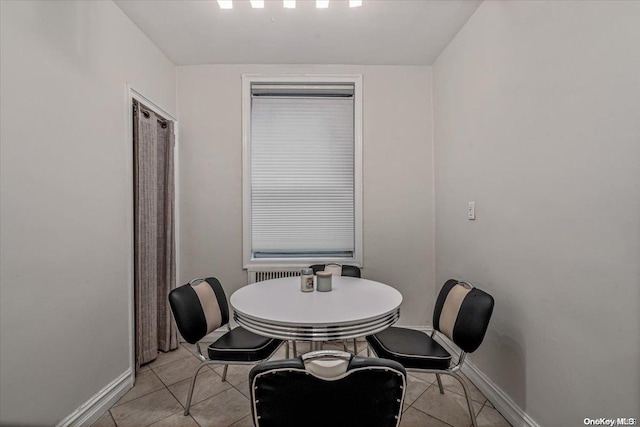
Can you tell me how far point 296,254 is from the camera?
304 cm

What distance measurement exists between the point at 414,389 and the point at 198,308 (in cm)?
162

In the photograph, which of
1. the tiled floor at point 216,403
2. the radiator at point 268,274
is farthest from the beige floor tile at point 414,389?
the radiator at point 268,274

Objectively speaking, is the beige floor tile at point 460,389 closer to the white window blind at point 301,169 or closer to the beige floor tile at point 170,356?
the white window blind at point 301,169

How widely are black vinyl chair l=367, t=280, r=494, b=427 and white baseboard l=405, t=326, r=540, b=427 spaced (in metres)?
0.30

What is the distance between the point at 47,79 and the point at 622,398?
Answer: 10.1ft

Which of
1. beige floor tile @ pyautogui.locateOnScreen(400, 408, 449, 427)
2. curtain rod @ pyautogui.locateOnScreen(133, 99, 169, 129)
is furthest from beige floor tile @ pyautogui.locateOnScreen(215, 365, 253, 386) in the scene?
curtain rod @ pyautogui.locateOnScreen(133, 99, 169, 129)

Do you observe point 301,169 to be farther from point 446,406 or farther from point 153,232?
point 446,406

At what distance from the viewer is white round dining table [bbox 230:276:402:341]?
1356 mm

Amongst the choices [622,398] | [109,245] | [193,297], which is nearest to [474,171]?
[622,398]

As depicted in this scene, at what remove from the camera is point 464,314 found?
65.1 inches

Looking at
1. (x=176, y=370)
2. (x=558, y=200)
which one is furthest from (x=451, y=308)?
(x=176, y=370)

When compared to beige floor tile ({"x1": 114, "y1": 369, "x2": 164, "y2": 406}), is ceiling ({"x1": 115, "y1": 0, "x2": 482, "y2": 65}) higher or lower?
higher

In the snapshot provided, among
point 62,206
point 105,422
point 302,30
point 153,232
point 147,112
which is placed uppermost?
point 302,30

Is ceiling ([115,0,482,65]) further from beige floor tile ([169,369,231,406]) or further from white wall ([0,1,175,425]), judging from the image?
beige floor tile ([169,369,231,406])
